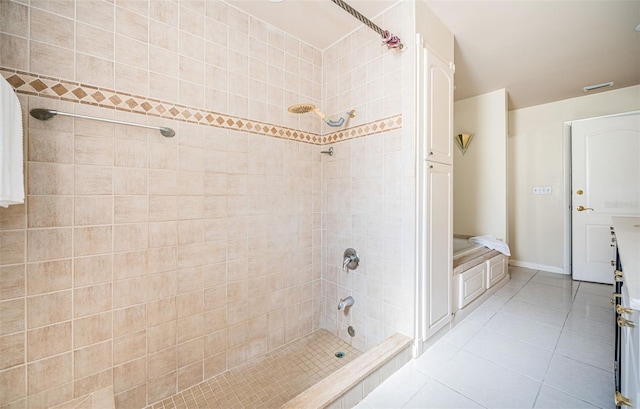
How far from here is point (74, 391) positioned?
4.16 ft

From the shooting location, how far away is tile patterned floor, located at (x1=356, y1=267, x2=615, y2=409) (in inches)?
53.9

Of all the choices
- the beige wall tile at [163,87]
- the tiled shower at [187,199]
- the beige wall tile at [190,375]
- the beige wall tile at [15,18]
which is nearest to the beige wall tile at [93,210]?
the tiled shower at [187,199]

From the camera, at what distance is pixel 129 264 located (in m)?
1.41

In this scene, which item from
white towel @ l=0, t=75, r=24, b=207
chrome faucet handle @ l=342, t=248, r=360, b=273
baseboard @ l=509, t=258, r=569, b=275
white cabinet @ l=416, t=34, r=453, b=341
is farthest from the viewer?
baseboard @ l=509, t=258, r=569, b=275

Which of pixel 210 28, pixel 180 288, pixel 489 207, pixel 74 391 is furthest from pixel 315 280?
pixel 489 207

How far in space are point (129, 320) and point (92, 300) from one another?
0.69 ft

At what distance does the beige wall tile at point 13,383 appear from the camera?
1.12 metres

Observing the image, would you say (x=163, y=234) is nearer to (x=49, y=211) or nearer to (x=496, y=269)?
(x=49, y=211)

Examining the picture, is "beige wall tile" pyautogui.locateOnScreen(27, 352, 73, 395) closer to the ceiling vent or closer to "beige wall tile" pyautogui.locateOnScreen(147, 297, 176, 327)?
"beige wall tile" pyautogui.locateOnScreen(147, 297, 176, 327)

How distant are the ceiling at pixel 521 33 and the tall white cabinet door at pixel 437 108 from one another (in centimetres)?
37

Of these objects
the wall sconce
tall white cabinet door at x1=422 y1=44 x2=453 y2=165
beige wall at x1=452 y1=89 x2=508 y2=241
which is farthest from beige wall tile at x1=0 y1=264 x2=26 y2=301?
the wall sconce

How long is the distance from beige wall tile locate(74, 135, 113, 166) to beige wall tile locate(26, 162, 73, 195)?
0.07 metres

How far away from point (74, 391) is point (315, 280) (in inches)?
61.5

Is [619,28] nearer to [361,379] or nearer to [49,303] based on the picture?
[361,379]
